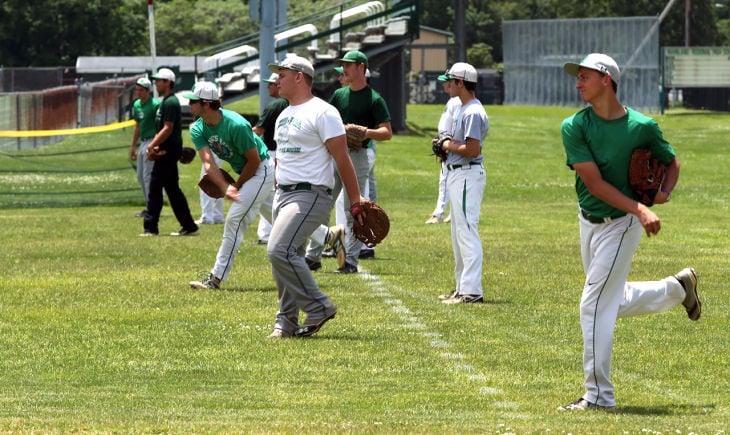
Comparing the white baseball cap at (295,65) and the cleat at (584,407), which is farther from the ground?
the white baseball cap at (295,65)

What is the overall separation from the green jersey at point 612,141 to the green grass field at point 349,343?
1.30 m

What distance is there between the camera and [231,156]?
523 inches

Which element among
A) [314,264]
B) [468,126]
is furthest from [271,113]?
[468,126]

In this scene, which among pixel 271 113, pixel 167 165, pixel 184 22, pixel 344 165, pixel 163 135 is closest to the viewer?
pixel 344 165

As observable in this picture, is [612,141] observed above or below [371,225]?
above

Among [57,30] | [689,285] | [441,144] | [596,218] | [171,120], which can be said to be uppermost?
[57,30]

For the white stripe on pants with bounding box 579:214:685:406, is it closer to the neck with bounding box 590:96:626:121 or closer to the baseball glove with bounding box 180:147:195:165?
the neck with bounding box 590:96:626:121

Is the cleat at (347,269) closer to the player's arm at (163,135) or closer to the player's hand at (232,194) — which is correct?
the player's hand at (232,194)

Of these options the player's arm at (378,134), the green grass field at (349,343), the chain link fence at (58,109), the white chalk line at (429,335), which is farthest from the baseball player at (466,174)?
the chain link fence at (58,109)

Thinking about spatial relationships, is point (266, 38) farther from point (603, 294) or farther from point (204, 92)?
point (603, 294)

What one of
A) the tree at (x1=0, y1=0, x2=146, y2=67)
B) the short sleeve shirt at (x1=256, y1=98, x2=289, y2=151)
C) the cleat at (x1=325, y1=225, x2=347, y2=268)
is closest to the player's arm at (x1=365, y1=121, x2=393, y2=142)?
the cleat at (x1=325, y1=225, x2=347, y2=268)

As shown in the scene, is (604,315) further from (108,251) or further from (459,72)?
(108,251)

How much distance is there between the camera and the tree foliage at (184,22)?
3354 inches

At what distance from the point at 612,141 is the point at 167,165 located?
11988mm
